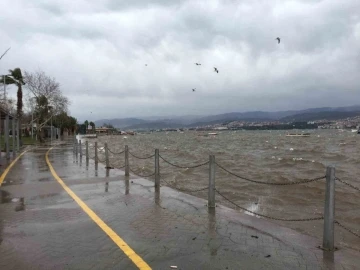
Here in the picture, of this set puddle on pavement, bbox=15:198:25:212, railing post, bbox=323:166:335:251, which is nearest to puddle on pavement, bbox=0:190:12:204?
puddle on pavement, bbox=15:198:25:212

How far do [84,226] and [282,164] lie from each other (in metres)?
21.6

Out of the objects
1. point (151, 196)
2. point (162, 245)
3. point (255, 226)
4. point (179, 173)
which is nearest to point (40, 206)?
point (151, 196)

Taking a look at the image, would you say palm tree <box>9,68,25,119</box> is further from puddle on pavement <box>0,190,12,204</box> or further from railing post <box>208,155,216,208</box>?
railing post <box>208,155,216,208</box>

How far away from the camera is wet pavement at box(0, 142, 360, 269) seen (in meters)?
4.96

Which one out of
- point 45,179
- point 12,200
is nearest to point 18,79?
point 45,179

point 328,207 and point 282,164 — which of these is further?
point 282,164

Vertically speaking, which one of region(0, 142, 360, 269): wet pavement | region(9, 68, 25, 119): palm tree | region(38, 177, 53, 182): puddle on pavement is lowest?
region(0, 142, 360, 269): wet pavement

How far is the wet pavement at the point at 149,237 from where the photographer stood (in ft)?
16.3

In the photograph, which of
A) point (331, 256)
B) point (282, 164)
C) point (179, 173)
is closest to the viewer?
point (331, 256)

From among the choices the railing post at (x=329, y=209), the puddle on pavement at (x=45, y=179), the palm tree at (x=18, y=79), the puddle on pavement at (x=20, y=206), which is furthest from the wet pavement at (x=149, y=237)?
the palm tree at (x=18, y=79)

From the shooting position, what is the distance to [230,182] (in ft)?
52.1

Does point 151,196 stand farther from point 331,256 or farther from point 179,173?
point 179,173

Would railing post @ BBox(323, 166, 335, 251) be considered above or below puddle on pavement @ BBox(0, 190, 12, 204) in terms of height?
above

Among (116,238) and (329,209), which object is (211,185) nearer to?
(116,238)
